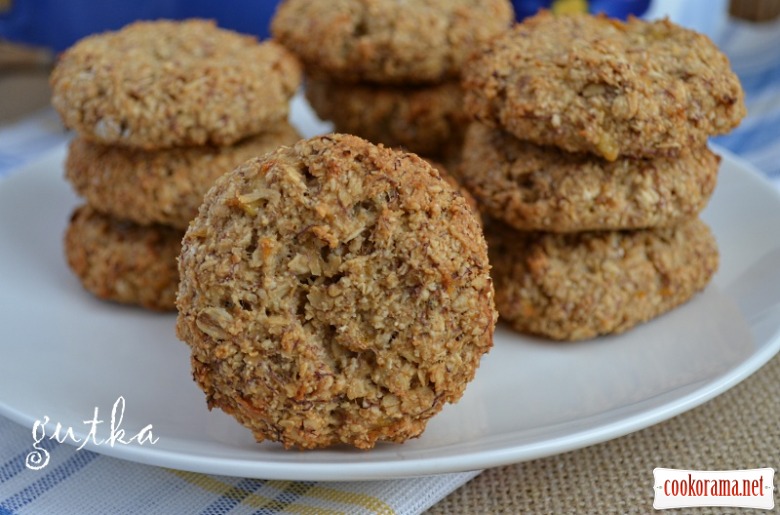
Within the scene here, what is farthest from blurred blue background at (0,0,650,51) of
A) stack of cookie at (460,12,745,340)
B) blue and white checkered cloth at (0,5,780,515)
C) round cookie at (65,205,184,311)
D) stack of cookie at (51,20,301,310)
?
blue and white checkered cloth at (0,5,780,515)

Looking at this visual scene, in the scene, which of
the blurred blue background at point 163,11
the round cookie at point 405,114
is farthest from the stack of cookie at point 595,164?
the blurred blue background at point 163,11

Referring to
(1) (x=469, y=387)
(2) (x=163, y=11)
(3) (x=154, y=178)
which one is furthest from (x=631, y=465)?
(2) (x=163, y=11)

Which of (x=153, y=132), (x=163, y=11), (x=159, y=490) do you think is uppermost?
(x=153, y=132)

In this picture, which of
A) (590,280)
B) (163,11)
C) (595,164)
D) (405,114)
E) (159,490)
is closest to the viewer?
(159,490)

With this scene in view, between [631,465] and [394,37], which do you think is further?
[394,37]

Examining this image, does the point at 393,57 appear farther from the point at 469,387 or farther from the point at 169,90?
the point at 469,387

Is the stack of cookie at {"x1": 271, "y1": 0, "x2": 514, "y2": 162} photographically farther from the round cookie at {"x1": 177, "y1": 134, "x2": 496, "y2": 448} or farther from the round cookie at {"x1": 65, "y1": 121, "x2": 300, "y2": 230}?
the round cookie at {"x1": 177, "y1": 134, "x2": 496, "y2": 448}

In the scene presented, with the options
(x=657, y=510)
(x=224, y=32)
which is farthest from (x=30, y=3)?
(x=657, y=510)
